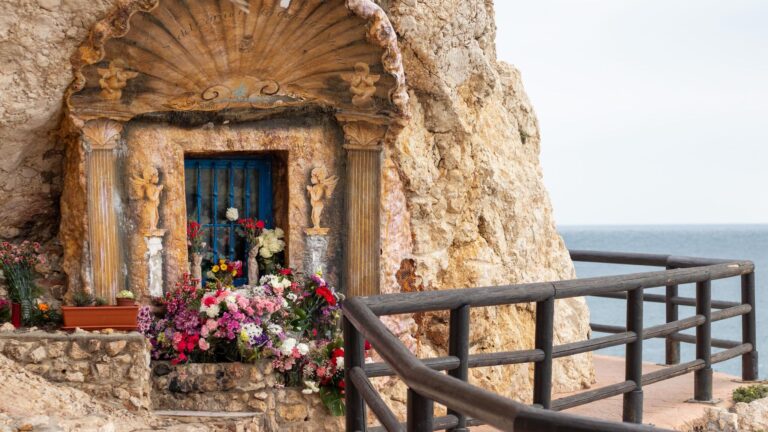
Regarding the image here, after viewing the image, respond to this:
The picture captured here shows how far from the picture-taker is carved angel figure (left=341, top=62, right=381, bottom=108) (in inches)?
317

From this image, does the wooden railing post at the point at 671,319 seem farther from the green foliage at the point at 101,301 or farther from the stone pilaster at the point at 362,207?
the green foliage at the point at 101,301

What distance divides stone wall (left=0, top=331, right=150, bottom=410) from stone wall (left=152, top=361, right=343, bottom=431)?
0.32m

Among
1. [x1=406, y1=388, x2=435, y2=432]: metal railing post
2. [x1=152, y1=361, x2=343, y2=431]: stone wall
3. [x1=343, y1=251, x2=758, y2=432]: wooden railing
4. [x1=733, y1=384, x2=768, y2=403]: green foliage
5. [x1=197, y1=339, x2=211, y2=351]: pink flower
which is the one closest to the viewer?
[x1=343, y1=251, x2=758, y2=432]: wooden railing

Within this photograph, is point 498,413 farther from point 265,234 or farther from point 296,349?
point 265,234

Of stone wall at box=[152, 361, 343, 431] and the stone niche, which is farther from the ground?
the stone niche

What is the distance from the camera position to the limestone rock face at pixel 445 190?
27.4 feet

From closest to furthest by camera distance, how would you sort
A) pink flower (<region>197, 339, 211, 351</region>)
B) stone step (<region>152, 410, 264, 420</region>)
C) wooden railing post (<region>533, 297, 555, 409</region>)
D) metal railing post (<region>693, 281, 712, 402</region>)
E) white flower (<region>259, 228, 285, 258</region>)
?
wooden railing post (<region>533, 297, 555, 409</region>) → metal railing post (<region>693, 281, 712, 402</region>) → stone step (<region>152, 410, 264, 420</region>) → pink flower (<region>197, 339, 211, 351</region>) → white flower (<region>259, 228, 285, 258</region>)

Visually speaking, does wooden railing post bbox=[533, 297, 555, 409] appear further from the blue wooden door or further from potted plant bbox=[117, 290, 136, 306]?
the blue wooden door

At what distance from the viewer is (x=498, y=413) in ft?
8.20

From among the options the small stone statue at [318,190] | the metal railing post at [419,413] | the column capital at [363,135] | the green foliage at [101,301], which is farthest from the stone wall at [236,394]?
the metal railing post at [419,413]

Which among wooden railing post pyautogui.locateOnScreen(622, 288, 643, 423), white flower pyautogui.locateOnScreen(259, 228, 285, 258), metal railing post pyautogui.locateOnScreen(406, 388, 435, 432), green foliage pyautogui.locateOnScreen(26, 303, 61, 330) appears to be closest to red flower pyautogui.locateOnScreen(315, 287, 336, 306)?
white flower pyautogui.locateOnScreen(259, 228, 285, 258)

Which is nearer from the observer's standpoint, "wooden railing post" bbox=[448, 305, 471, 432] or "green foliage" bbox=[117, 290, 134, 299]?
"wooden railing post" bbox=[448, 305, 471, 432]

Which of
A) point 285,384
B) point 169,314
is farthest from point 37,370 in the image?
point 285,384

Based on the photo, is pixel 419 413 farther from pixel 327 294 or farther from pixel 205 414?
pixel 327 294
